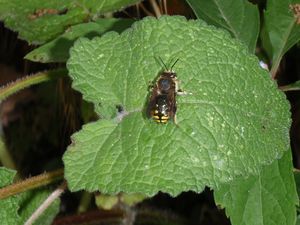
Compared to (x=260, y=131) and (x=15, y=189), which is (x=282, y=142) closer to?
(x=260, y=131)

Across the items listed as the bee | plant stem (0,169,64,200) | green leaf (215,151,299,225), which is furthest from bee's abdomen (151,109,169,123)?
plant stem (0,169,64,200)

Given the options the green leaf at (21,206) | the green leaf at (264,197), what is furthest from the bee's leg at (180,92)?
the green leaf at (21,206)

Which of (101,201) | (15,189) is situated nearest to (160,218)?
(101,201)

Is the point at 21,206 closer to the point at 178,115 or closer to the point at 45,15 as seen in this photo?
the point at 45,15

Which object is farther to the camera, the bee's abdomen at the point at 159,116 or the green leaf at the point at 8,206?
the green leaf at the point at 8,206

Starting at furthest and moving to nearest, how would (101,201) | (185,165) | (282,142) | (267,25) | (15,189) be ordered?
(101,201) < (267,25) < (15,189) < (282,142) < (185,165)

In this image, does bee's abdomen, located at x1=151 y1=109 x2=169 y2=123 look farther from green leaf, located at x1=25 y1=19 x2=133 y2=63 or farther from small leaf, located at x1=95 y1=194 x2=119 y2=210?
small leaf, located at x1=95 y1=194 x2=119 y2=210

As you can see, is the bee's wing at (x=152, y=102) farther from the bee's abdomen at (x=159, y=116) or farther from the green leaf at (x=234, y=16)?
the green leaf at (x=234, y=16)
